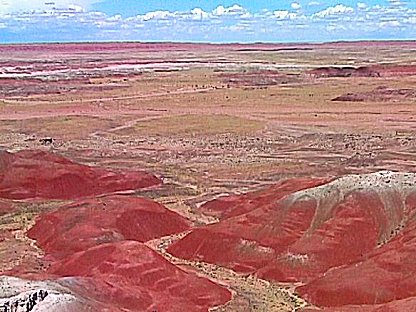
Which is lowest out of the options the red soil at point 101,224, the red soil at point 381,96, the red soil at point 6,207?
the red soil at point 381,96

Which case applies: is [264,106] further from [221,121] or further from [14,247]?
[14,247]

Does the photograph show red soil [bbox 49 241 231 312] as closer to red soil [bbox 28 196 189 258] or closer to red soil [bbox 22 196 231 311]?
red soil [bbox 22 196 231 311]

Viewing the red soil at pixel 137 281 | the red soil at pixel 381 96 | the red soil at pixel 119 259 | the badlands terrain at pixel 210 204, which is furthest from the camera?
the red soil at pixel 381 96

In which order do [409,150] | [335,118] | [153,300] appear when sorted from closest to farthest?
[153,300] → [409,150] → [335,118]

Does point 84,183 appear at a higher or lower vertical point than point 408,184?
lower

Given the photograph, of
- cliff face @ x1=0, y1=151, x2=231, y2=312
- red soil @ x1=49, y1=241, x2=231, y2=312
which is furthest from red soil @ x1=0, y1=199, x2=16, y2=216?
red soil @ x1=49, y1=241, x2=231, y2=312

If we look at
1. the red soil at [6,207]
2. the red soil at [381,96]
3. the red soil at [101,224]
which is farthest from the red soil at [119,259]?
the red soil at [381,96]

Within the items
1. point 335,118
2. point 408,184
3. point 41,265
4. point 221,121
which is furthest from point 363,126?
point 41,265

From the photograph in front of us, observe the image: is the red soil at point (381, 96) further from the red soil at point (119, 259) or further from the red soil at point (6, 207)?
the red soil at point (119, 259)
